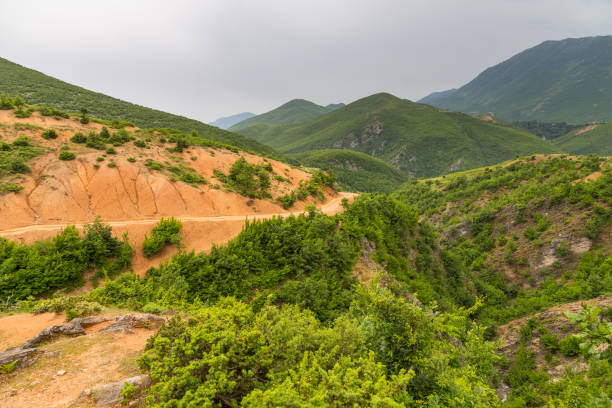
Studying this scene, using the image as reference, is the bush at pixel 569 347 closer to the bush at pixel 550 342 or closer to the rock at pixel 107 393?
the bush at pixel 550 342

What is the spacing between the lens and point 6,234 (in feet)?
52.2

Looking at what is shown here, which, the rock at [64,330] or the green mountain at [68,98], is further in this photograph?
the green mountain at [68,98]

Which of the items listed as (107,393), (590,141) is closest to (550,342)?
(107,393)

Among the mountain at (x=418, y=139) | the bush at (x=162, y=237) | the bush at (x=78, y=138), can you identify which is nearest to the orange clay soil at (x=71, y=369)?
the bush at (x=162, y=237)

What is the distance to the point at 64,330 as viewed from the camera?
409 inches

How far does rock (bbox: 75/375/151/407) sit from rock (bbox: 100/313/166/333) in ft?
12.4

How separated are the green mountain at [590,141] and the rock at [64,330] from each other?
180 meters

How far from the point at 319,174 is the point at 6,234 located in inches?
1204

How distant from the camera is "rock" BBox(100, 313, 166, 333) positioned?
1092 cm

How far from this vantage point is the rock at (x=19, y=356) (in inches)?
319

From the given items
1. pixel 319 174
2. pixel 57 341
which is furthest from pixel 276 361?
pixel 319 174

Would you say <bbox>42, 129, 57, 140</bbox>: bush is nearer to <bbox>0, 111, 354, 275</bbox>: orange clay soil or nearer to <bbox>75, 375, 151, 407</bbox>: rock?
<bbox>0, 111, 354, 275</bbox>: orange clay soil

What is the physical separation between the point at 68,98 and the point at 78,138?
5151 centimetres

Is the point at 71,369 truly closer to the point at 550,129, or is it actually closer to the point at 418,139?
the point at 418,139
